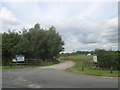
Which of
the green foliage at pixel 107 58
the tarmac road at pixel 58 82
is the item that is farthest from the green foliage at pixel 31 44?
the tarmac road at pixel 58 82

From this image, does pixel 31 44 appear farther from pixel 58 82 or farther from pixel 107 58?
pixel 58 82

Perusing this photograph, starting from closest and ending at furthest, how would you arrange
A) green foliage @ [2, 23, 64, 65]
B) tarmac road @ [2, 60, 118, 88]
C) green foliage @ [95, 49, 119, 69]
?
1. tarmac road @ [2, 60, 118, 88]
2. green foliage @ [95, 49, 119, 69]
3. green foliage @ [2, 23, 64, 65]

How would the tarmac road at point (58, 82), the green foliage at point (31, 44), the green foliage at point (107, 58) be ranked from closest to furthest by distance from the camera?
the tarmac road at point (58, 82)
the green foliage at point (107, 58)
the green foliage at point (31, 44)

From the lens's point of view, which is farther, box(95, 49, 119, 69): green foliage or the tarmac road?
box(95, 49, 119, 69): green foliage

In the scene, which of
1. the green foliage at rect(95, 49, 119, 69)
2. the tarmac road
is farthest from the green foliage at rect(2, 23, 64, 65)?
the tarmac road

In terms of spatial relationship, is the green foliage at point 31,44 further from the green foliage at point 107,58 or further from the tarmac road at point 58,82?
the tarmac road at point 58,82

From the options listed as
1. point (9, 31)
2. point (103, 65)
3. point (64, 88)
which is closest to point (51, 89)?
point (64, 88)

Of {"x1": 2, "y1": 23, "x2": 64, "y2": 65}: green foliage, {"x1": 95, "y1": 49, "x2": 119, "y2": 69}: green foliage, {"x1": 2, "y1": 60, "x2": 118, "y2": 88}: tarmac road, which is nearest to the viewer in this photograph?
{"x1": 2, "y1": 60, "x2": 118, "y2": 88}: tarmac road

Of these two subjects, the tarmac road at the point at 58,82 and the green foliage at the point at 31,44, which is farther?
the green foliage at the point at 31,44

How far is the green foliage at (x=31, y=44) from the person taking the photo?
95.7ft

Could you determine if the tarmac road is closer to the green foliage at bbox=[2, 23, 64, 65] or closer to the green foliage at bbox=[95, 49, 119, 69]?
the green foliage at bbox=[95, 49, 119, 69]

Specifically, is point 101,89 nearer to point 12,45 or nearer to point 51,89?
point 51,89

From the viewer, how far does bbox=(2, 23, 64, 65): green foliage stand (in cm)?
2917

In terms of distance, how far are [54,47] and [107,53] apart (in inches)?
702
